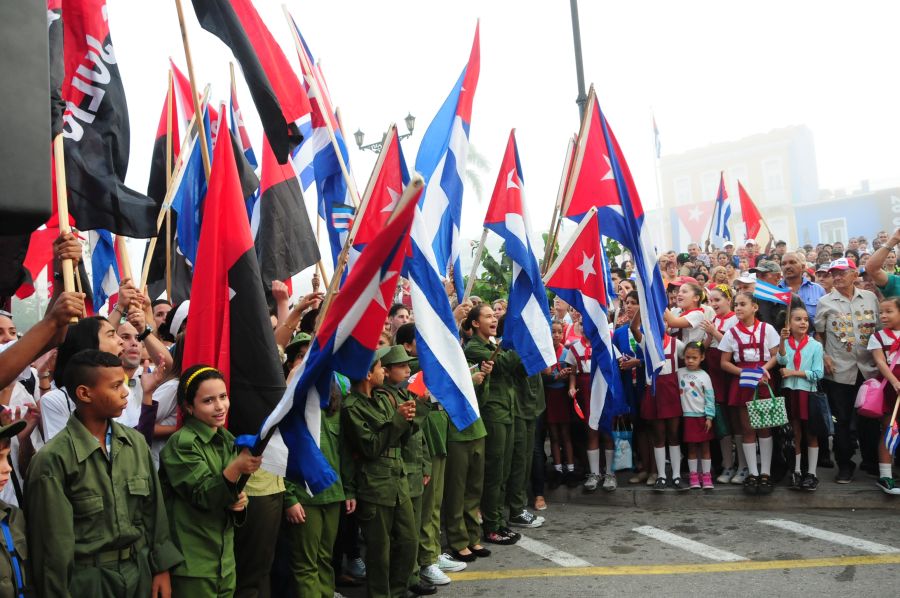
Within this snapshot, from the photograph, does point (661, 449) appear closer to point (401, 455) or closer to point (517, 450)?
point (517, 450)

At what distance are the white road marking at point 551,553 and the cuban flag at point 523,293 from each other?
1501 millimetres

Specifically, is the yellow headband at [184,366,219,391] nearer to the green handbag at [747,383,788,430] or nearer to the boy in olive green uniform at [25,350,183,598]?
the boy in olive green uniform at [25,350,183,598]

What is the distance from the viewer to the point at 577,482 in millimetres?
8859

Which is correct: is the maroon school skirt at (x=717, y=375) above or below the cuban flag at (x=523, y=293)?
below

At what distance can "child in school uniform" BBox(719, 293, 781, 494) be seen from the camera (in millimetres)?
7988

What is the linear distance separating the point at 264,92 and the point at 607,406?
171 inches

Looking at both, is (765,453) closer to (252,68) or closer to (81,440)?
(252,68)

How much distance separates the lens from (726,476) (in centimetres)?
837

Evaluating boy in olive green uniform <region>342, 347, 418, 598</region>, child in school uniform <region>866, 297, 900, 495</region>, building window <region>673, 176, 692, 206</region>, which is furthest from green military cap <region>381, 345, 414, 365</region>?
building window <region>673, 176, 692, 206</region>

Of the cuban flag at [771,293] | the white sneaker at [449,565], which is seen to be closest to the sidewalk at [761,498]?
the cuban flag at [771,293]

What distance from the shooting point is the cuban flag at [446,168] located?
21.9 ft

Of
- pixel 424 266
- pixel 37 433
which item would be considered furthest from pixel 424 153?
pixel 37 433

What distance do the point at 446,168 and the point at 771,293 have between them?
13.8 ft

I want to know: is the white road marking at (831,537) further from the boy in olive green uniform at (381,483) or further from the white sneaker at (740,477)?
the boy in olive green uniform at (381,483)
